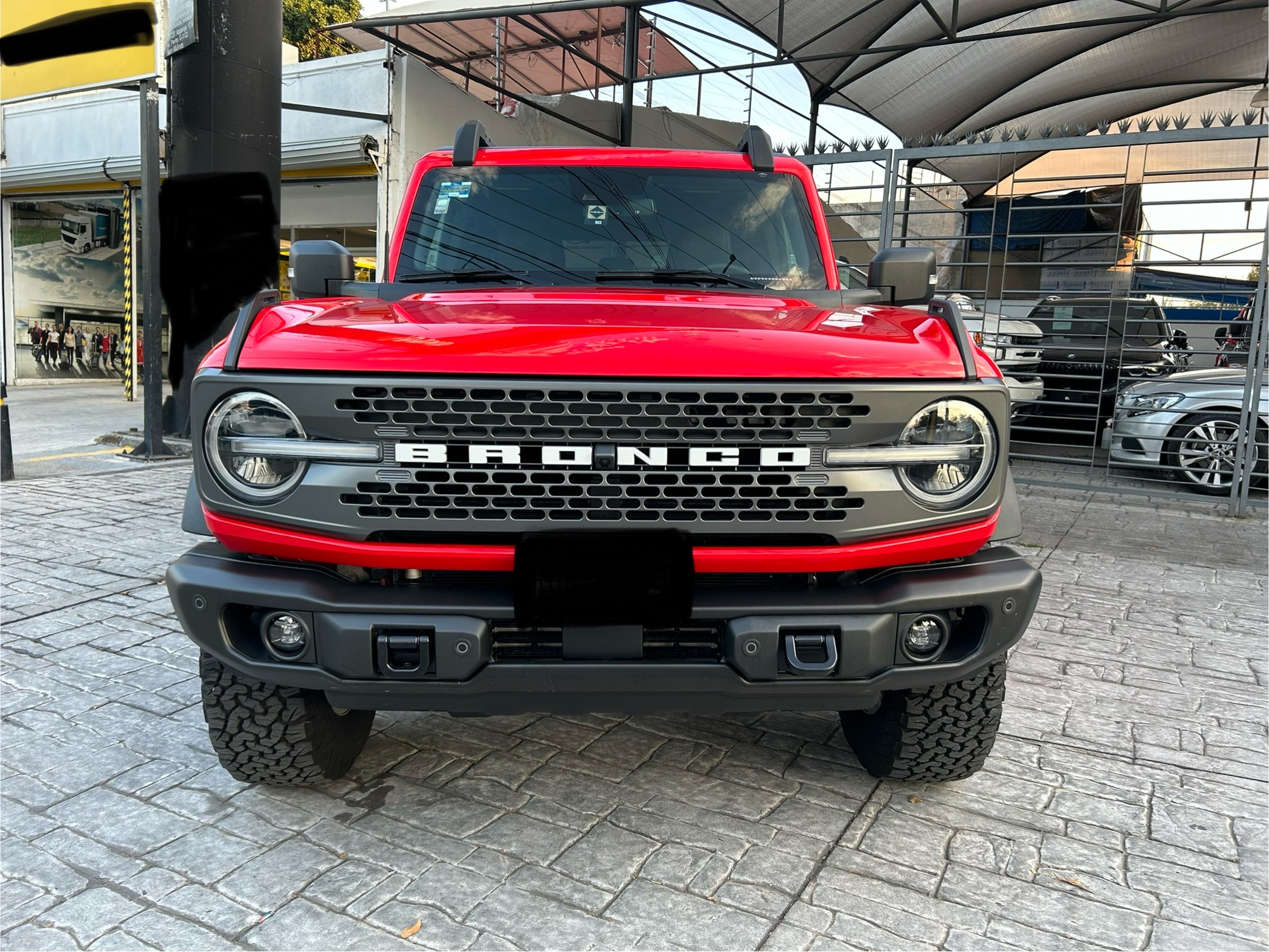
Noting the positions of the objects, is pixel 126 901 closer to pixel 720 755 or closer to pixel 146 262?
pixel 720 755

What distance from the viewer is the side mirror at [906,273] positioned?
11.0 feet

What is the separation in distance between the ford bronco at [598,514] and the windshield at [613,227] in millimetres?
1073

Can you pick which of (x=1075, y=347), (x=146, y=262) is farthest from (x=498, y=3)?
(x=1075, y=347)

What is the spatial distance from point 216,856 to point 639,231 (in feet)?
8.18

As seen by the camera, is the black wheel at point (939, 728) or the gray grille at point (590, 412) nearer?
the gray grille at point (590, 412)

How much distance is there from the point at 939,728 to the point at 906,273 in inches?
64.4

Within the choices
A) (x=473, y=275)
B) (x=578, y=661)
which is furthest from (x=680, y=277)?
(x=578, y=661)

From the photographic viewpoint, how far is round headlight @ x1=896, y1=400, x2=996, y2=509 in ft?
7.27

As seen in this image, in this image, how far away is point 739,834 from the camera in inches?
103

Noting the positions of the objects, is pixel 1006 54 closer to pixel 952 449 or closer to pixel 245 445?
pixel 952 449

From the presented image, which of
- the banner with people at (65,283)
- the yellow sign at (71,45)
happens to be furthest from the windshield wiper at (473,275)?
the banner with people at (65,283)

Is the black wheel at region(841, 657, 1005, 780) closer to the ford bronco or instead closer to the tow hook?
the ford bronco

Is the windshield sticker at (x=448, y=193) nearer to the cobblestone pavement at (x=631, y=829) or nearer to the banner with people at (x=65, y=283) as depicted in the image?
the cobblestone pavement at (x=631, y=829)

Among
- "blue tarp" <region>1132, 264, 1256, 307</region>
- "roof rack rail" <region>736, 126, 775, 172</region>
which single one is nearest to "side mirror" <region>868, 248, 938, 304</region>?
"roof rack rail" <region>736, 126, 775, 172</region>
